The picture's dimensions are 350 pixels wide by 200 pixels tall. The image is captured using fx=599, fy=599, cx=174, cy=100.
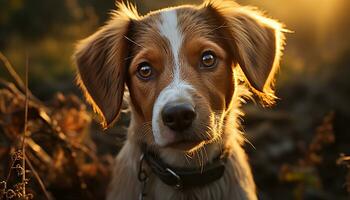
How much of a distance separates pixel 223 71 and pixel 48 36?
7.20 metres

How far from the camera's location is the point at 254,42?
4289 mm

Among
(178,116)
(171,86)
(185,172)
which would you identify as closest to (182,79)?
(171,86)

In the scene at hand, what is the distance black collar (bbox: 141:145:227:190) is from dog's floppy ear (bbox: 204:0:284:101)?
0.61 metres

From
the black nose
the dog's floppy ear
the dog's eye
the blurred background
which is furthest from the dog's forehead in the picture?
the blurred background

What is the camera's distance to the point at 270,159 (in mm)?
6691

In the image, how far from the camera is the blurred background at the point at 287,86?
19.7 feet

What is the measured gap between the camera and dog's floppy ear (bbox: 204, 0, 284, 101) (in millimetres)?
4187

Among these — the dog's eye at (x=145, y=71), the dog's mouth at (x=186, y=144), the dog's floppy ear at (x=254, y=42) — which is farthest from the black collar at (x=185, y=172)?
the dog's floppy ear at (x=254, y=42)

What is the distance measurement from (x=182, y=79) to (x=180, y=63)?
6.3 inches

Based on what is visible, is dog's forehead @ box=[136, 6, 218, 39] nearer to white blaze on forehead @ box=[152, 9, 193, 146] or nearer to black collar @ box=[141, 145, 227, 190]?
white blaze on forehead @ box=[152, 9, 193, 146]

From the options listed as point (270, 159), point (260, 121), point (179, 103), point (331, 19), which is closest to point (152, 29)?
point (179, 103)

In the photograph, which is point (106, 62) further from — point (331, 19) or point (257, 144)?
point (331, 19)

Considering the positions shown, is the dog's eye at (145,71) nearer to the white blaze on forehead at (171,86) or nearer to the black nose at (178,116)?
the white blaze on forehead at (171,86)

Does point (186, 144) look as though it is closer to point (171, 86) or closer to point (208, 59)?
point (171, 86)
